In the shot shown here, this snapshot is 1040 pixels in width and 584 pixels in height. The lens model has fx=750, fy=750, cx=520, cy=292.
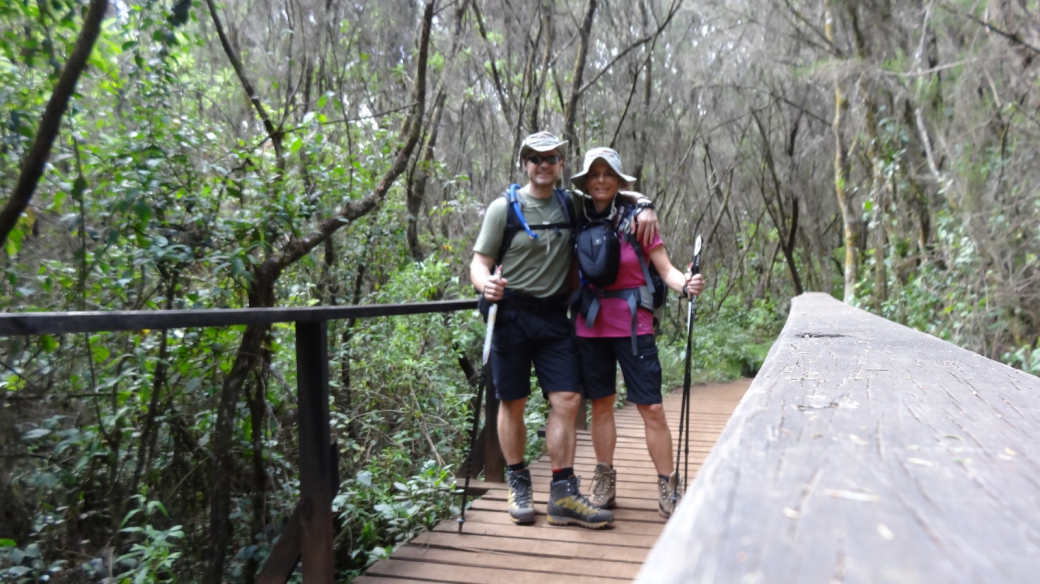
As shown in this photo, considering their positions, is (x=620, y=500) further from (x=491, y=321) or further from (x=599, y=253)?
(x=599, y=253)

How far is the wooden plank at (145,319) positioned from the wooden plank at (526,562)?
1.17 m

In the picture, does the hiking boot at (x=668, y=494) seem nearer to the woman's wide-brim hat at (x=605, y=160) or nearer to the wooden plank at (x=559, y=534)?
the wooden plank at (x=559, y=534)

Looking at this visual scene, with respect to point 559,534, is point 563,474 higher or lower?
higher

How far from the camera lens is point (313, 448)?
2705 millimetres

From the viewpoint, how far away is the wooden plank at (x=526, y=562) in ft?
10.3

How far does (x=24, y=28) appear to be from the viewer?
404cm

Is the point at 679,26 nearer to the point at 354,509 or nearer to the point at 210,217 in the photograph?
the point at 210,217

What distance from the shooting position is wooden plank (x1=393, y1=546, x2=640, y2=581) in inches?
124

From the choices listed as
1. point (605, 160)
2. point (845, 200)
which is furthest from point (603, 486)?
point (845, 200)

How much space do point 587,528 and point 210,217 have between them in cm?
282

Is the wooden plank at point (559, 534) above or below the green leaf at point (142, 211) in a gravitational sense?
below

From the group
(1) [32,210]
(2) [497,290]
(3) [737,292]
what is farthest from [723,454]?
(3) [737,292]

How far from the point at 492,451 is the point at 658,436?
1104mm

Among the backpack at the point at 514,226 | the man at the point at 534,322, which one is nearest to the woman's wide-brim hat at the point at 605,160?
the man at the point at 534,322
